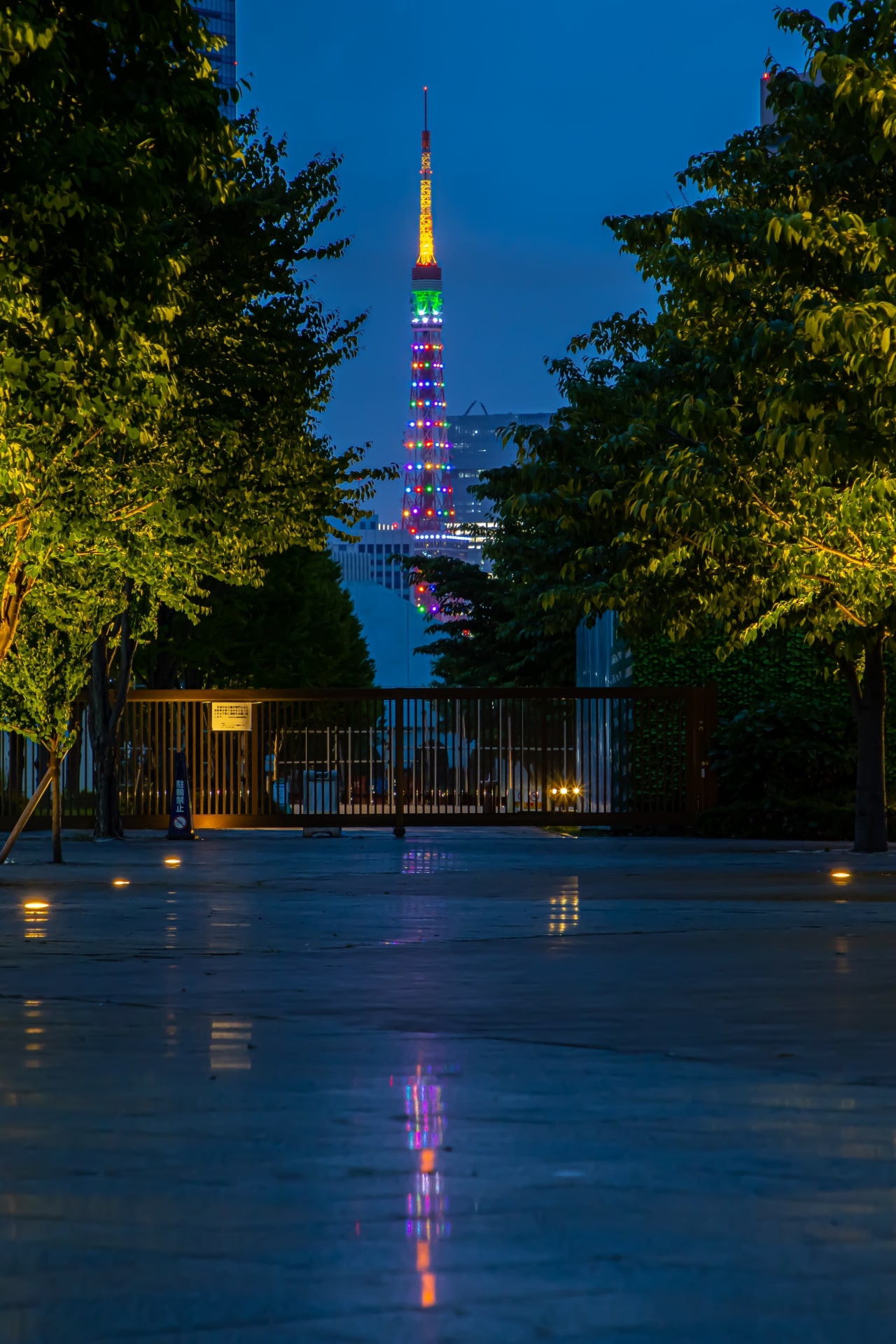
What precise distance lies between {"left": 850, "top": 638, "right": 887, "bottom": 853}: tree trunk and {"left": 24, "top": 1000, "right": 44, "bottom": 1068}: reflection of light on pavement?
17.5 meters

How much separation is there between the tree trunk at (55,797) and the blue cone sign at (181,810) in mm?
6729

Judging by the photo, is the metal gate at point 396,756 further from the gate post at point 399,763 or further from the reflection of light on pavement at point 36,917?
the reflection of light on pavement at point 36,917

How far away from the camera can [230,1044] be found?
8828mm

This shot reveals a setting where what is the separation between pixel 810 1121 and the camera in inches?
270

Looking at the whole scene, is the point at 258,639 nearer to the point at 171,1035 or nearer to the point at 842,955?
the point at 842,955

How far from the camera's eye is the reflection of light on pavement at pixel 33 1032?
27.4 ft

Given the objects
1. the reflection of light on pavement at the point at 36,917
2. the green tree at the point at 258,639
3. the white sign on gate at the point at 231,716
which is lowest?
the reflection of light on pavement at the point at 36,917

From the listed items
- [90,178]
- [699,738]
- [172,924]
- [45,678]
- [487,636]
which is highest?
[90,178]

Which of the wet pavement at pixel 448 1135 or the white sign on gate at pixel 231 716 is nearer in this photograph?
the wet pavement at pixel 448 1135

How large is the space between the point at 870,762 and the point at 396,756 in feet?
34.6

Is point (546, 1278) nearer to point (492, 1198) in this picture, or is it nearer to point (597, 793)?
point (492, 1198)

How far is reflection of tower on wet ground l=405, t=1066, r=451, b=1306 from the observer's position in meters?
5.00

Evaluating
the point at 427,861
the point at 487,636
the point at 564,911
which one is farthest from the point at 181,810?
the point at 487,636

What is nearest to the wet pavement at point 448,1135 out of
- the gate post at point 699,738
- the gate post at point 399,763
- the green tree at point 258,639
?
the gate post at point 699,738
